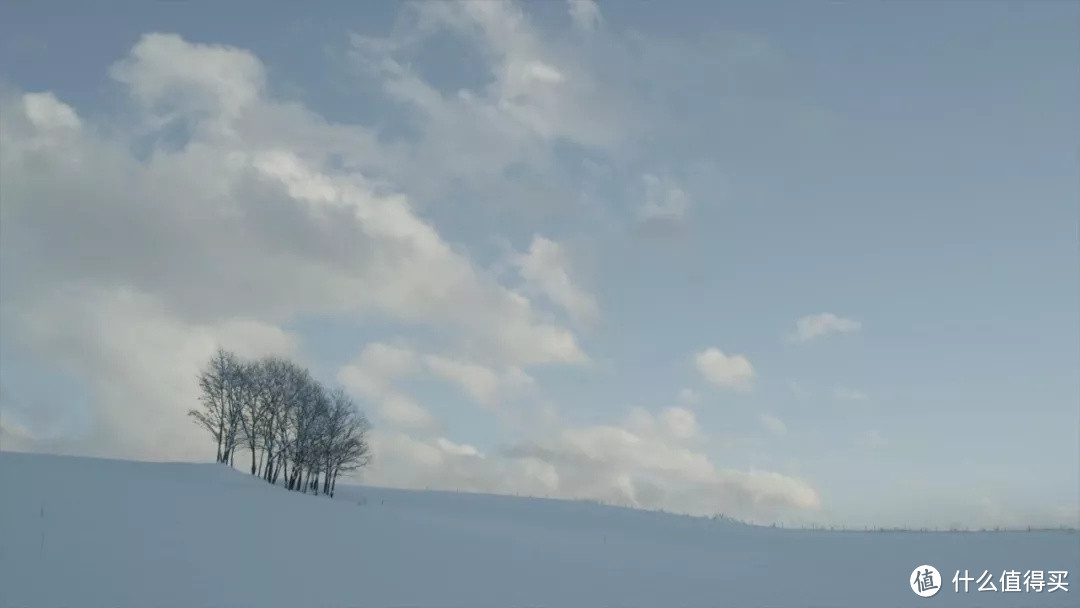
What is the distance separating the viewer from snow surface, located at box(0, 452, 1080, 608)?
1956 centimetres

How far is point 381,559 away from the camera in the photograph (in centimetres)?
2570

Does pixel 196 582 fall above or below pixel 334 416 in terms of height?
below

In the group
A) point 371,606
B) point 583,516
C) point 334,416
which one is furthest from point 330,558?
point 334,416

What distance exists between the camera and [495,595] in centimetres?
2275

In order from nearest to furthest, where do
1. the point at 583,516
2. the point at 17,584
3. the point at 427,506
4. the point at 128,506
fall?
the point at 17,584 → the point at 128,506 → the point at 583,516 → the point at 427,506

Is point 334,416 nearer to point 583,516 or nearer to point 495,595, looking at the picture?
point 583,516

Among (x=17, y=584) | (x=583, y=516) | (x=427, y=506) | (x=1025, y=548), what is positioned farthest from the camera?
(x=427, y=506)

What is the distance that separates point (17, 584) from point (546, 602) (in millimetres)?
13391

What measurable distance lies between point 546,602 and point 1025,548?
94.6ft

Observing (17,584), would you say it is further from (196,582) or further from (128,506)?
(128,506)

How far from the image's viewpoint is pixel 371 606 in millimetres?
20016

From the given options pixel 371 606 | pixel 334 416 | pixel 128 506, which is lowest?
pixel 371 606

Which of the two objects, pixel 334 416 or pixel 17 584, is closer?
pixel 17 584

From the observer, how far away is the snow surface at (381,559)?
1956cm
